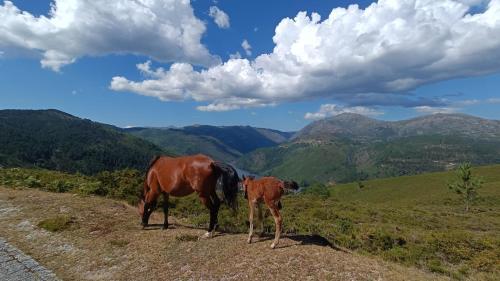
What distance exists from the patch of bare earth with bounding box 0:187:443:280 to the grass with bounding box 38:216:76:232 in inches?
6.6

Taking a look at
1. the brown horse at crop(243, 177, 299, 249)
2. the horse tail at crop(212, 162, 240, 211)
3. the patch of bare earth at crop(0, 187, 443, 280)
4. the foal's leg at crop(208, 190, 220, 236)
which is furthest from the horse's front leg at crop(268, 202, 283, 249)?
the foal's leg at crop(208, 190, 220, 236)

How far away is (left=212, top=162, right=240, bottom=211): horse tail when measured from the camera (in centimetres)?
1153

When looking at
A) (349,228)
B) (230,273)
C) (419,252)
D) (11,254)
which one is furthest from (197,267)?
(349,228)

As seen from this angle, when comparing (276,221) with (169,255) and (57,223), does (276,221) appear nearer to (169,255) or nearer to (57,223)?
(169,255)

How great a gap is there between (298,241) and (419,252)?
12154mm

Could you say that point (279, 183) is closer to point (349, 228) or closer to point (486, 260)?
point (486, 260)

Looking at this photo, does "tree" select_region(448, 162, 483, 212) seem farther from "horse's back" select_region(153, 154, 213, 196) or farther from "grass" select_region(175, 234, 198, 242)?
"grass" select_region(175, 234, 198, 242)

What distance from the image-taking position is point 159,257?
10.4m

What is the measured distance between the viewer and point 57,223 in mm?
13734

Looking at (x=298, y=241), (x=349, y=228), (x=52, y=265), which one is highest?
(x=298, y=241)

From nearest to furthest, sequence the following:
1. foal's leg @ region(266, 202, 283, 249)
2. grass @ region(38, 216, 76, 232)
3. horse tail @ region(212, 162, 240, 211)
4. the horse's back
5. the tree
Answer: foal's leg @ region(266, 202, 283, 249) → horse tail @ region(212, 162, 240, 211) → the horse's back → grass @ region(38, 216, 76, 232) → the tree

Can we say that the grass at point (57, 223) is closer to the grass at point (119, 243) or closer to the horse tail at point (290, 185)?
the grass at point (119, 243)

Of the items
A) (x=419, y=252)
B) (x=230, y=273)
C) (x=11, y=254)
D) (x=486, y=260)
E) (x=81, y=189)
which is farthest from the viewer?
(x=81, y=189)

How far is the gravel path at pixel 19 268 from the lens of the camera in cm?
980
